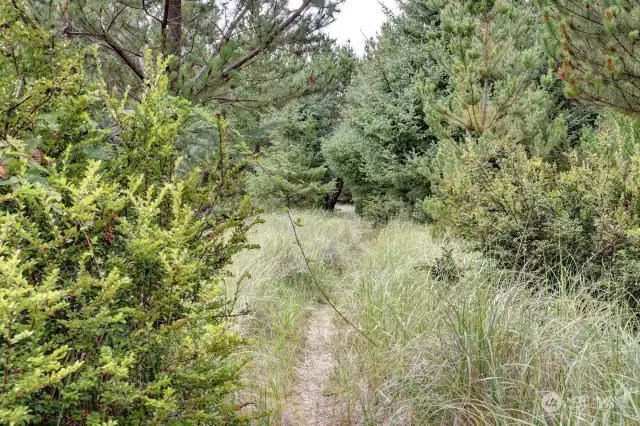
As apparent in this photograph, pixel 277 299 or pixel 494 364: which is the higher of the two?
pixel 494 364

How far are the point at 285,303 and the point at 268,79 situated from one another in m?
2.31

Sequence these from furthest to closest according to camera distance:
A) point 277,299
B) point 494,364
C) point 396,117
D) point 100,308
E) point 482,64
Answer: point 396,117 → point 482,64 → point 277,299 → point 494,364 → point 100,308

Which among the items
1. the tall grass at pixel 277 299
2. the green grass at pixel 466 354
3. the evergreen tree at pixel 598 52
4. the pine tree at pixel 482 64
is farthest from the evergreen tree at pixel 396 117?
the green grass at pixel 466 354

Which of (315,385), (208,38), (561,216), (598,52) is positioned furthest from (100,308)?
(598,52)

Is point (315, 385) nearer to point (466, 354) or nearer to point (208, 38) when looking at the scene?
point (466, 354)

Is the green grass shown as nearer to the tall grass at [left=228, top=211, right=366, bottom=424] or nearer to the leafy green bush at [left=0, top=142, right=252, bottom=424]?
the tall grass at [left=228, top=211, right=366, bottom=424]

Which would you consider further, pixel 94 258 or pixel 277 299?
pixel 277 299

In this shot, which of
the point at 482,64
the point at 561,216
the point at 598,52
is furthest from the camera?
the point at 482,64

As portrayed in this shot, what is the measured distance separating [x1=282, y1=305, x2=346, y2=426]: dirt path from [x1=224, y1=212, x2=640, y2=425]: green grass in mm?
97

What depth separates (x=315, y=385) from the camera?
3.28m

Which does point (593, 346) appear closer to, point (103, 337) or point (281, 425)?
point (281, 425)

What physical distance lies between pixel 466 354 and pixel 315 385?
1.32 m

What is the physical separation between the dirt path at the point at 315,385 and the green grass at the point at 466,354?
0.10 m

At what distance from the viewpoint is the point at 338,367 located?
10.7ft
